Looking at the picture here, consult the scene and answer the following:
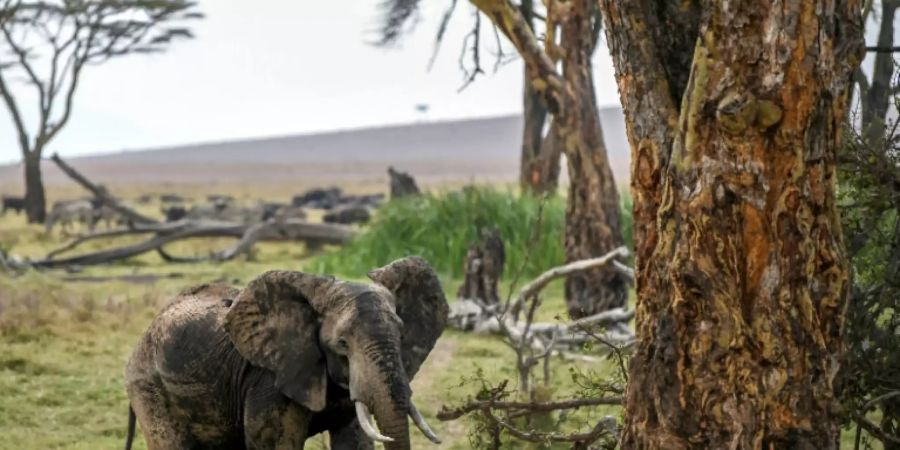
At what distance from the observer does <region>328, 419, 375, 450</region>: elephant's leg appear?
18.0 ft

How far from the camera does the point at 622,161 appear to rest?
288ft

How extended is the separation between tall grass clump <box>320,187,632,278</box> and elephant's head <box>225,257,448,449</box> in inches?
377

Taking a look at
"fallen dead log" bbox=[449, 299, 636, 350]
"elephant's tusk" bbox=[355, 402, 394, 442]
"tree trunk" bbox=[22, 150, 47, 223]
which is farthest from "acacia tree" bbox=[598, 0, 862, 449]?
"tree trunk" bbox=[22, 150, 47, 223]

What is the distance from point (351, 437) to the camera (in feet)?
18.1

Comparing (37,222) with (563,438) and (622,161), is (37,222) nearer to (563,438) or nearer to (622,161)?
(563,438)

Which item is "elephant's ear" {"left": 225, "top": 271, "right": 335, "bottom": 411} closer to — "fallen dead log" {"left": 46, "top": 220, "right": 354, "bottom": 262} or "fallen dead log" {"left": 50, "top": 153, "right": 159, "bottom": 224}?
"fallen dead log" {"left": 46, "top": 220, "right": 354, "bottom": 262}

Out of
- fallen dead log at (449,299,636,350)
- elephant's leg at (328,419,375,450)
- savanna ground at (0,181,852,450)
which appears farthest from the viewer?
fallen dead log at (449,299,636,350)

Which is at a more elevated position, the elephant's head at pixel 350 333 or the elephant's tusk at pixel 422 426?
the elephant's head at pixel 350 333

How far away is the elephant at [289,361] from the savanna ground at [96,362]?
962 mm

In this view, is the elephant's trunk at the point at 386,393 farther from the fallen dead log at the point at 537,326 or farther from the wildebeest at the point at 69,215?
the wildebeest at the point at 69,215

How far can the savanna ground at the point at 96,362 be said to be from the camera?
25.7ft

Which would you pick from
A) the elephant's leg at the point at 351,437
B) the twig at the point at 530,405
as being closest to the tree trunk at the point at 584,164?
the twig at the point at 530,405

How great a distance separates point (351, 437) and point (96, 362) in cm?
520

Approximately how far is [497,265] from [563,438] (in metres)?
6.47
